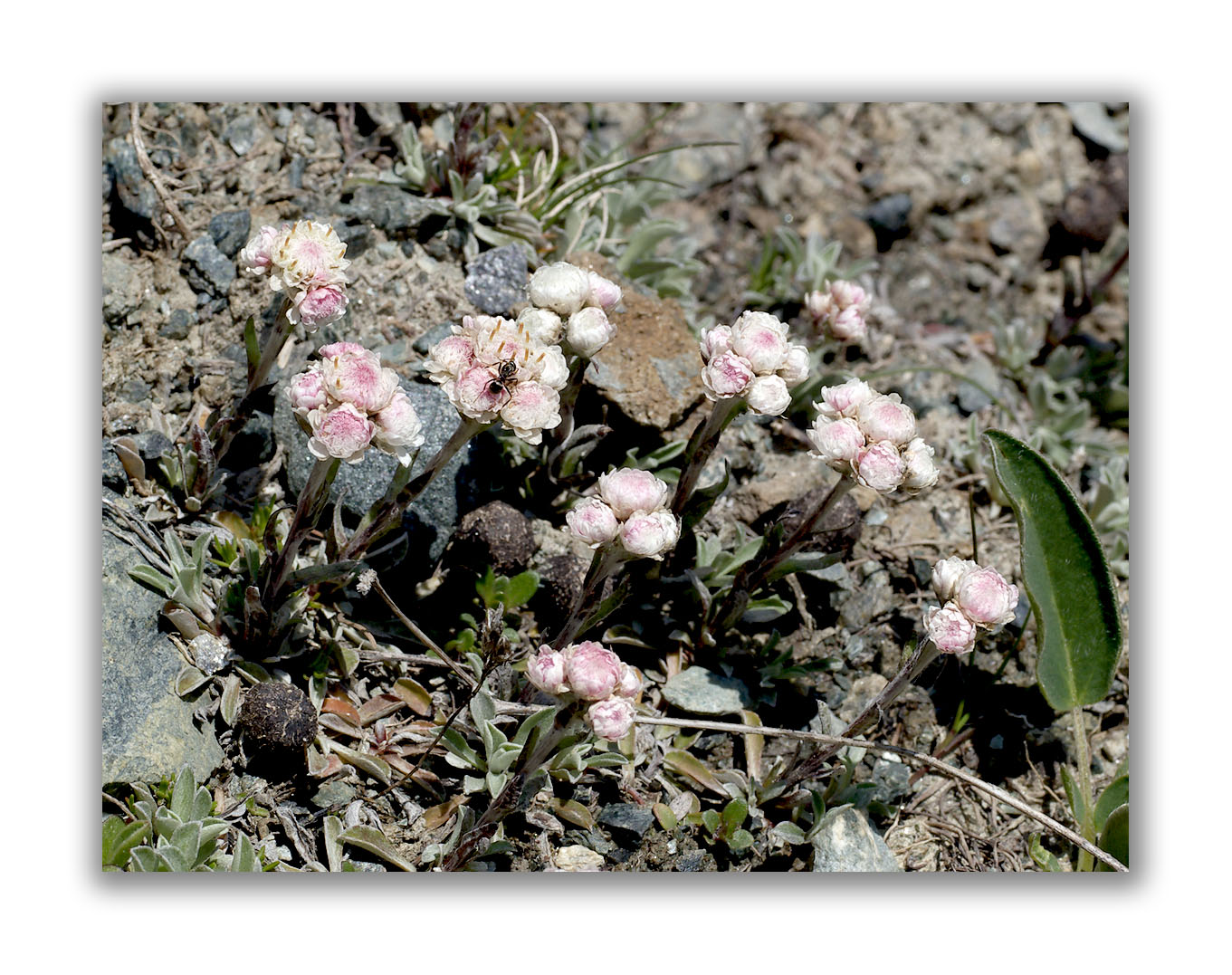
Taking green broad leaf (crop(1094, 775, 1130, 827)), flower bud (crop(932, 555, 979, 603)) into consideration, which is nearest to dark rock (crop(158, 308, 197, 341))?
flower bud (crop(932, 555, 979, 603))

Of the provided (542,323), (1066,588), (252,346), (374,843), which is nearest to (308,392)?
(542,323)

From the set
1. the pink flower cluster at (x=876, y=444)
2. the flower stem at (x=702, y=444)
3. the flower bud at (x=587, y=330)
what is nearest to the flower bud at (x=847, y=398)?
the pink flower cluster at (x=876, y=444)

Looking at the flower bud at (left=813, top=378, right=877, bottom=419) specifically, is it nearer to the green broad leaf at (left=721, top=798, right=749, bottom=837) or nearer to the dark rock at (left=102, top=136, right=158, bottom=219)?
the green broad leaf at (left=721, top=798, right=749, bottom=837)

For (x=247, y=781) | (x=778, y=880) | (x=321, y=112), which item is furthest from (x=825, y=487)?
(x=321, y=112)

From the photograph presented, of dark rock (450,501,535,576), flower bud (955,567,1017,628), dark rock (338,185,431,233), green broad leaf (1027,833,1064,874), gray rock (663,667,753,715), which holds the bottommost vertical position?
green broad leaf (1027,833,1064,874)

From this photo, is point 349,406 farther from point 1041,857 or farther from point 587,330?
point 1041,857

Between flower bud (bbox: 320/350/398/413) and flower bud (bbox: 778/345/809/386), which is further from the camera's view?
flower bud (bbox: 778/345/809/386)
